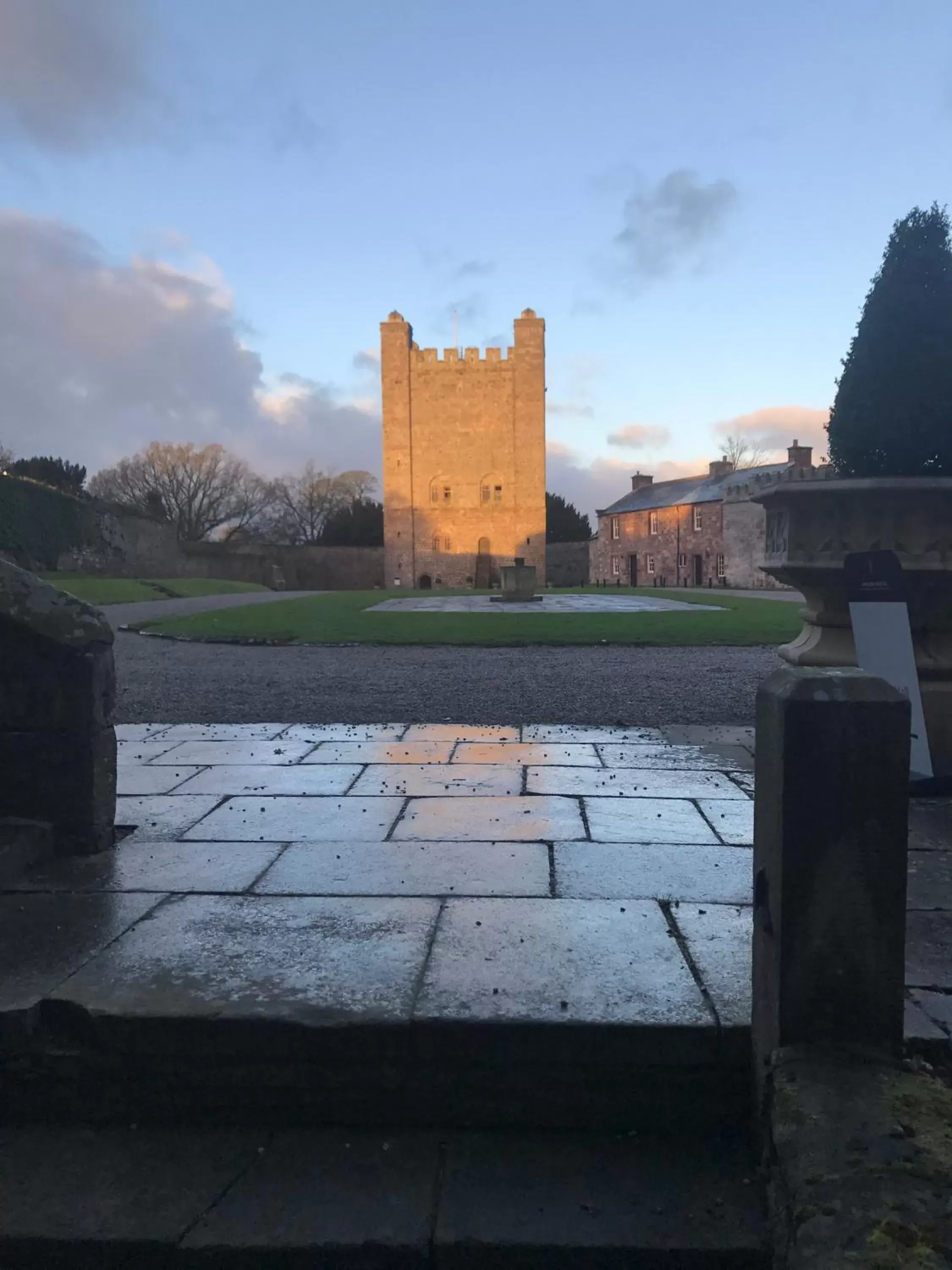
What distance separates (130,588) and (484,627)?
658 inches

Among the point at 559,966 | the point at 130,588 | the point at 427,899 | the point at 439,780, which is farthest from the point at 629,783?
the point at 130,588

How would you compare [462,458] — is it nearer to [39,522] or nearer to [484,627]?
[39,522]

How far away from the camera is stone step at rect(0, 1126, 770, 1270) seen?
5.06 ft

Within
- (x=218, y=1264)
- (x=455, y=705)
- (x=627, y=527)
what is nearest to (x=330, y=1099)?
(x=218, y=1264)

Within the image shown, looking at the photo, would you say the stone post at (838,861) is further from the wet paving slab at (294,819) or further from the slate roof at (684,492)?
the slate roof at (684,492)

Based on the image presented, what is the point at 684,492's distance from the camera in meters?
56.3

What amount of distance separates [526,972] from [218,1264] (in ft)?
2.86

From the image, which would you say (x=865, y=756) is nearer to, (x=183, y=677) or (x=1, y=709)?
(x=1, y=709)

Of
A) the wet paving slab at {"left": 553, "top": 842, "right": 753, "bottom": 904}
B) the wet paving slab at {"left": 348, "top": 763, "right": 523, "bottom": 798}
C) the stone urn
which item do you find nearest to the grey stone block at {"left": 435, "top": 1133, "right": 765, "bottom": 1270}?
the wet paving slab at {"left": 553, "top": 842, "right": 753, "bottom": 904}

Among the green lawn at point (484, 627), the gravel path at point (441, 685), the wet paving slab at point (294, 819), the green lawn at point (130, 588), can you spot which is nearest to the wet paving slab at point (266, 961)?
the wet paving slab at point (294, 819)

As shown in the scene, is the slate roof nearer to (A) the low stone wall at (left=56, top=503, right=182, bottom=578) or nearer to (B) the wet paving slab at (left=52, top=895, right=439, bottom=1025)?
(A) the low stone wall at (left=56, top=503, right=182, bottom=578)

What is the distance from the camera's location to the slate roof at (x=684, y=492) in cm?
5128

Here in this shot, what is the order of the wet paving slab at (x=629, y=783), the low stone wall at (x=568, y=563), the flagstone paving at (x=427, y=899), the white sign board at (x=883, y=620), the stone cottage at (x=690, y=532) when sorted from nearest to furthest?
the flagstone paving at (x=427, y=899) → the white sign board at (x=883, y=620) → the wet paving slab at (x=629, y=783) → the stone cottage at (x=690, y=532) → the low stone wall at (x=568, y=563)

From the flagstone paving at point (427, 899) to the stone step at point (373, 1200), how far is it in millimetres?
250
